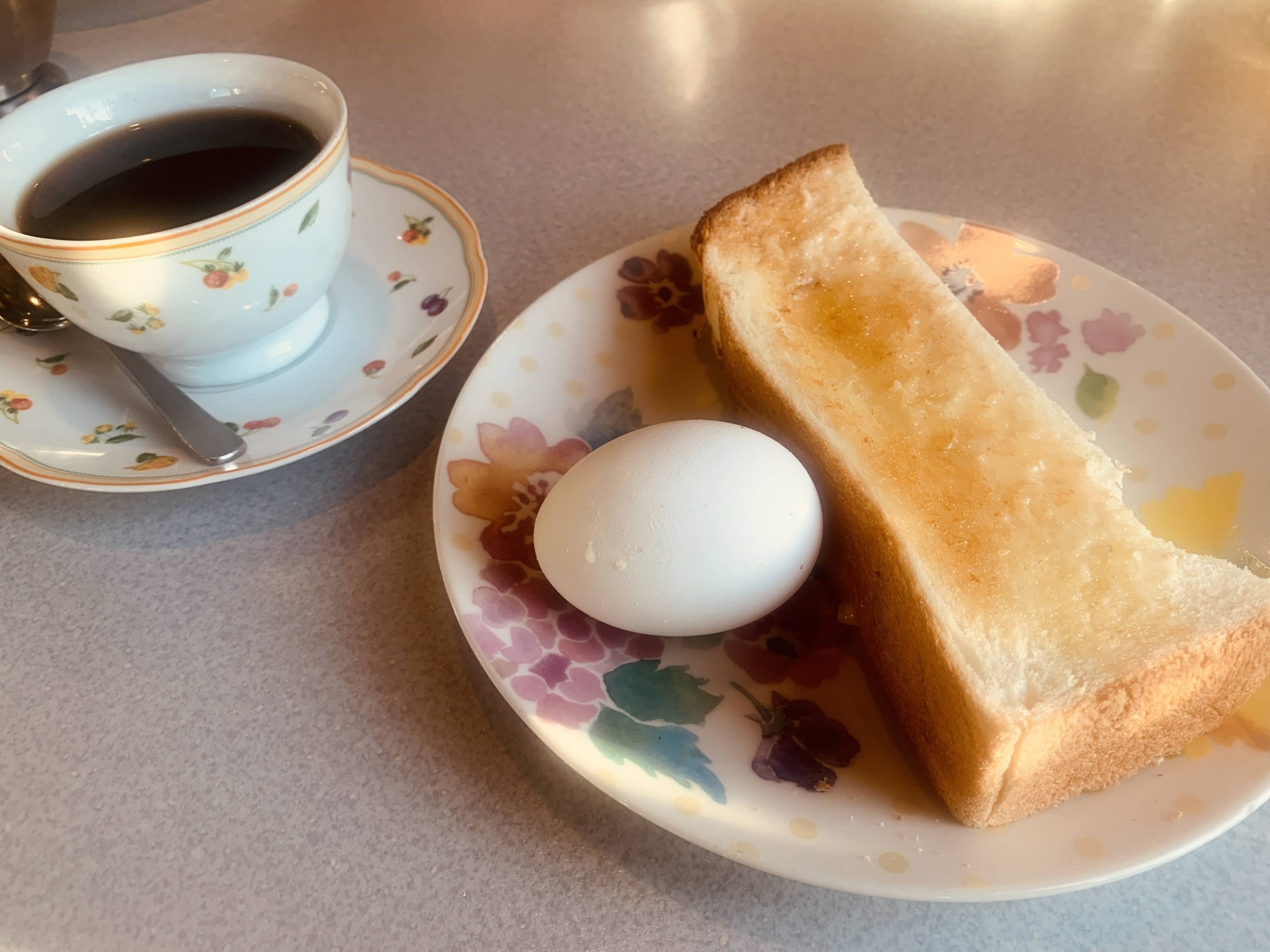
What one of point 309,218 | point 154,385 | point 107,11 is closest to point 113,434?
point 154,385

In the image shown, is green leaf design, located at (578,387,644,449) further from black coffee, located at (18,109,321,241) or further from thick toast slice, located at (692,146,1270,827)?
black coffee, located at (18,109,321,241)

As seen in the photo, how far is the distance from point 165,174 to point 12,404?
10.6 inches

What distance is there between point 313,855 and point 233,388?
48 centimetres

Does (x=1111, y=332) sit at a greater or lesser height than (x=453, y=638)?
greater

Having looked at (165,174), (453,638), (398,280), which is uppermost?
(165,174)

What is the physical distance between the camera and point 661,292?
94 cm

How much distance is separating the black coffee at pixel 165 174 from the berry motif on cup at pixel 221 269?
69 mm

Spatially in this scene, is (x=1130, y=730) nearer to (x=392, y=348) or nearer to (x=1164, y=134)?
(x=392, y=348)

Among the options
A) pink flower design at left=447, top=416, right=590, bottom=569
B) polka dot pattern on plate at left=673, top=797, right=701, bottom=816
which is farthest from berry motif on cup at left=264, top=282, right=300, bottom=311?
polka dot pattern on plate at left=673, top=797, right=701, bottom=816

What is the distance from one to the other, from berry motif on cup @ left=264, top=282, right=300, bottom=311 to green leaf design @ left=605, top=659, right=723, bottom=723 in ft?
1.57

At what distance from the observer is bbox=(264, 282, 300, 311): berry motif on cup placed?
2.62 feet

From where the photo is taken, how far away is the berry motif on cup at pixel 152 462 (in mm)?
761

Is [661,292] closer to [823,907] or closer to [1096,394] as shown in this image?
[1096,394]

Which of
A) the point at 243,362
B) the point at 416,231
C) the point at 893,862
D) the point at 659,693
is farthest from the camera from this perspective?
the point at 416,231
